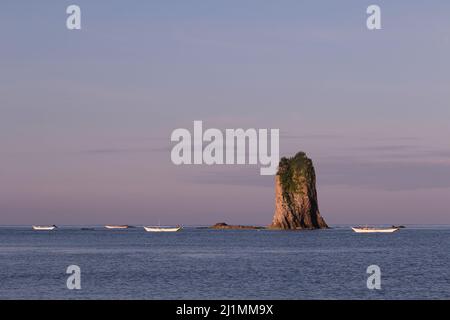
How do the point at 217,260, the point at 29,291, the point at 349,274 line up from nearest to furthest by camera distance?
the point at 29,291
the point at 349,274
the point at 217,260

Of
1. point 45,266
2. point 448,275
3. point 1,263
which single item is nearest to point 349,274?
point 448,275

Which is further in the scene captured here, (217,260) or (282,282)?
(217,260)

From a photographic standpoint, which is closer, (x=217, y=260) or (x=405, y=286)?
(x=405, y=286)

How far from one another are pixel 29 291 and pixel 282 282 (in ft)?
94.2
